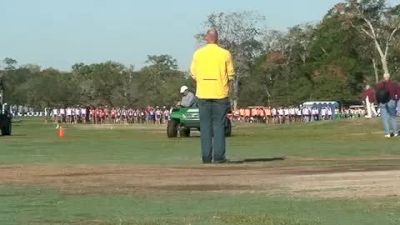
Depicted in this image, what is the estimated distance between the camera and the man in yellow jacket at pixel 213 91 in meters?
13.3

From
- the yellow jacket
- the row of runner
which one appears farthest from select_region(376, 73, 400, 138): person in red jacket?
the row of runner

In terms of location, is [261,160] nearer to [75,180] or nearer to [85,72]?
[75,180]

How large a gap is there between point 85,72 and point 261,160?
186544 millimetres

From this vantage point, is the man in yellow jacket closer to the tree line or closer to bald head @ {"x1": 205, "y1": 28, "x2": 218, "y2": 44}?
bald head @ {"x1": 205, "y1": 28, "x2": 218, "y2": 44}

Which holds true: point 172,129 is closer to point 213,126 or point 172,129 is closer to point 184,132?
point 184,132

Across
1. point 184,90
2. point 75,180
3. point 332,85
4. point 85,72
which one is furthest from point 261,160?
point 85,72

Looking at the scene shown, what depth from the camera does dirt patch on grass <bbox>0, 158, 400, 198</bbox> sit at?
9.12 metres

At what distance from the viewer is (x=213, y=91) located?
13367 mm

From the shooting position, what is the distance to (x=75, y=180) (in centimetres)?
1028

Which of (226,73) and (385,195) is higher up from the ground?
(226,73)

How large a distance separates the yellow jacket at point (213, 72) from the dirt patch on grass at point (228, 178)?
1213 mm

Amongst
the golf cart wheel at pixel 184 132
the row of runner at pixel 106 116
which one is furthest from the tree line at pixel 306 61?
the golf cart wheel at pixel 184 132

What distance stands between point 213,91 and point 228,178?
10.0ft

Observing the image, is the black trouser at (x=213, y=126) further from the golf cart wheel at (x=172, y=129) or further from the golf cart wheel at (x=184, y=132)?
the golf cart wheel at (x=184, y=132)
